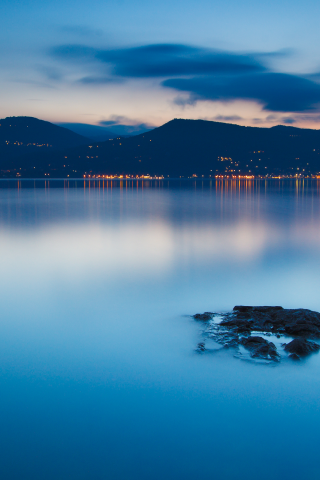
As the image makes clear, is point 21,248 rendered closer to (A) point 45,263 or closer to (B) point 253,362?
(A) point 45,263

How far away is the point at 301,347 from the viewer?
14.8ft

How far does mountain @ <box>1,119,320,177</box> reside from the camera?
5123 inches

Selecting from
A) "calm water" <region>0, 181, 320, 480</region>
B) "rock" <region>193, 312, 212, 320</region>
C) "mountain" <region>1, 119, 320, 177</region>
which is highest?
"mountain" <region>1, 119, 320, 177</region>

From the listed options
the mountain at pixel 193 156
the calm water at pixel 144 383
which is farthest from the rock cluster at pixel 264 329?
the mountain at pixel 193 156

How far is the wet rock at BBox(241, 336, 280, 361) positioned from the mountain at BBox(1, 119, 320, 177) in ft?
412

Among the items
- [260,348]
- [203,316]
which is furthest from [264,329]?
[203,316]

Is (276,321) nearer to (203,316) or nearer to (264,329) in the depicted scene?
(264,329)

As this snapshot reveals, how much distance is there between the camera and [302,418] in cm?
347

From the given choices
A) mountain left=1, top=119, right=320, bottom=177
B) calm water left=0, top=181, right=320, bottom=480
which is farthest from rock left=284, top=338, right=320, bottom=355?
mountain left=1, top=119, right=320, bottom=177

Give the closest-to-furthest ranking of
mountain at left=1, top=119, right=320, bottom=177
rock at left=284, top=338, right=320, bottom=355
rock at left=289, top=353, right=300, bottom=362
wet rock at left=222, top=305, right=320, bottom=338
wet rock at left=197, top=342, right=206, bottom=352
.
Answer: rock at left=289, top=353, right=300, bottom=362 → rock at left=284, top=338, right=320, bottom=355 → wet rock at left=197, top=342, right=206, bottom=352 → wet rock at left=222, top=305, right=320, bottom=338 → mountain at left=1, top=119, right=320, bottom=177

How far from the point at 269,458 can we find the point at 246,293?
3929mm

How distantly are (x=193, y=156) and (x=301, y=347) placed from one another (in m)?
143

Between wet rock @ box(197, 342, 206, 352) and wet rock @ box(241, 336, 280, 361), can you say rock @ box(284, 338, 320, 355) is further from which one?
wet rock @ box(197, 342, 206, 352)

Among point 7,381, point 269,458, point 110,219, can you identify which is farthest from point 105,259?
point 110,219
